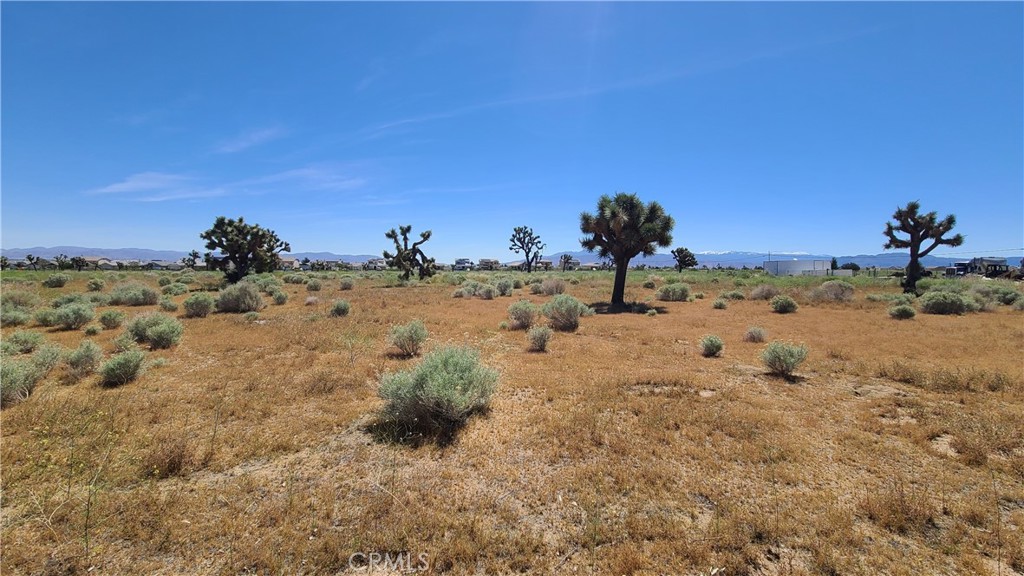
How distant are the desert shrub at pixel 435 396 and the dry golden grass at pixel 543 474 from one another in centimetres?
36

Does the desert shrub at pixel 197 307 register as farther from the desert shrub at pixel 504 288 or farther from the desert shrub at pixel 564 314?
the desert shrub at pixel 504 288

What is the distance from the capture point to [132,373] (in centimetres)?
708

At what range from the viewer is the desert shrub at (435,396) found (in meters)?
5.30

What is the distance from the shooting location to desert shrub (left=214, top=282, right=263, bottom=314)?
54.2 feet

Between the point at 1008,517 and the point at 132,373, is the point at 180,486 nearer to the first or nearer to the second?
the point at 132,373

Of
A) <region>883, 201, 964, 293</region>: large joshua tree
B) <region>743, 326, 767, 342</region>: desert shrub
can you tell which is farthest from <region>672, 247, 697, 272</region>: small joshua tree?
<region>743, 326, 767, 342</region>: desert shrub

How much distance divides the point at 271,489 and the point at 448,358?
9.80 feet

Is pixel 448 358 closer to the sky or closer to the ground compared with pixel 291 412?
closer to the sky

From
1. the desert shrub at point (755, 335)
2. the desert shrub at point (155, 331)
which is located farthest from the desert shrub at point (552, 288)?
the desert shrub at point (155, 331)

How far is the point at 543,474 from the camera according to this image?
167 inches

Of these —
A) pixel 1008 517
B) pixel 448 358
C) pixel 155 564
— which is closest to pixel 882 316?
pixel 1008 517

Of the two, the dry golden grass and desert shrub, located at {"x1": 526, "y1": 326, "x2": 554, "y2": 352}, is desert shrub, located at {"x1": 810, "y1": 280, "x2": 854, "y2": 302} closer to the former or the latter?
the dry golden grass

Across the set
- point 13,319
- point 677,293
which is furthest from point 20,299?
point 677,293

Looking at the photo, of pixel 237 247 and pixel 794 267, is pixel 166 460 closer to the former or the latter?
pixel 237 247
